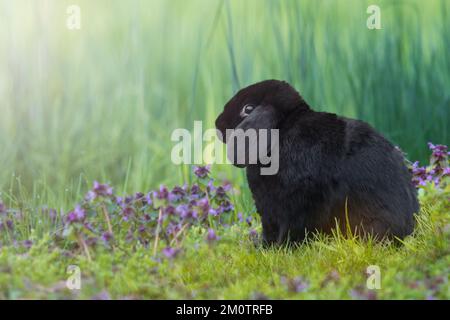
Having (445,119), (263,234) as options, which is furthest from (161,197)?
(445,119)

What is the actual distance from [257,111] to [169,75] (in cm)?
116

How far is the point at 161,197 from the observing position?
438 cm

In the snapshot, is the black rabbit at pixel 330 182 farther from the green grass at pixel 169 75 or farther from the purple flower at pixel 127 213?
the purple flower at pixel 127 213

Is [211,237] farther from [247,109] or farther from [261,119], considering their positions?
[247,109]

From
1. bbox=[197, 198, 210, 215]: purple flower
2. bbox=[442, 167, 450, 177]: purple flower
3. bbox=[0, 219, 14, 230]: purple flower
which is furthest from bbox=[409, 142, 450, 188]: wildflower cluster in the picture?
bbox=[0, 219, 14, 230]: purple flower

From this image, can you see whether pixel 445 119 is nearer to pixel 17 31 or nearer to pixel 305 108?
pixel 305 108

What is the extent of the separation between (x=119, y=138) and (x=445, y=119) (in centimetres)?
261

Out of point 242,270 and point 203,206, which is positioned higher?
point 203,206

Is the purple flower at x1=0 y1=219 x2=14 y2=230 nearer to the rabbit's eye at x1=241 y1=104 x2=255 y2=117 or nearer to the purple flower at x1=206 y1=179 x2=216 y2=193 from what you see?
the purple flower at x1=206 y1=179 x2=216 y2=193

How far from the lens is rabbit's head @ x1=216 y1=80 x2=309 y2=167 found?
4781 mm

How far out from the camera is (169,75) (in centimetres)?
571

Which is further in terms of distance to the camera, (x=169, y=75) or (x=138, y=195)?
(x=169, y=75)

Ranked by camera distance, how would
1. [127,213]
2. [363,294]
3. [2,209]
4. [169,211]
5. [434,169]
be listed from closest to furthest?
[363,294] < [169,211] < [127,213] < [2,209] < [434,169]

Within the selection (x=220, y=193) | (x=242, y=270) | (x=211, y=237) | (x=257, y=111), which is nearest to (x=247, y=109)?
(x=257, y=111)
